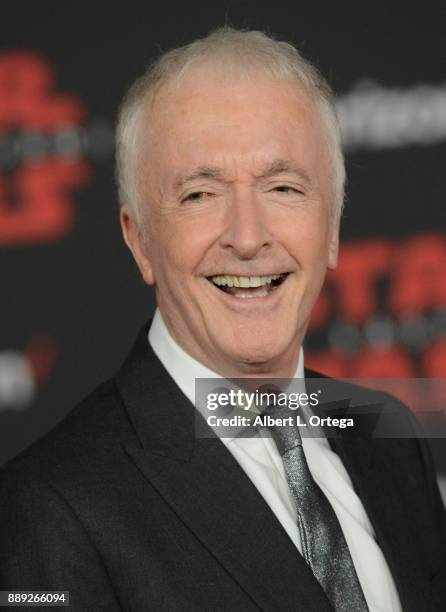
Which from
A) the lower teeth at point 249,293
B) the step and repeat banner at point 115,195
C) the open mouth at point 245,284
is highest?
the step and repeat banner at point 115,195

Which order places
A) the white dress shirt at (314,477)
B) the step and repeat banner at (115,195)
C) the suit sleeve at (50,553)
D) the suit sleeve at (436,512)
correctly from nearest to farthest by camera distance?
1. the suit sleeve at (50,553)
2. the white dress shirt at (314,477)
3. the suit sleeve at (436,512)
4. the step and repeat banner at (115,195)

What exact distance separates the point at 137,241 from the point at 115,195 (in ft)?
3.28

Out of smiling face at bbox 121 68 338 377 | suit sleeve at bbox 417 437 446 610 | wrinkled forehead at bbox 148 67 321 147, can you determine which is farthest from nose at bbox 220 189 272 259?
suit sleeve at bbox 417 437 446 610

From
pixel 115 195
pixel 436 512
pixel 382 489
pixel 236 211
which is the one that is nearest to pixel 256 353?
pixel 236 211

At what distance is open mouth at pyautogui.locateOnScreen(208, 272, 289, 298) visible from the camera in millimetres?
1571

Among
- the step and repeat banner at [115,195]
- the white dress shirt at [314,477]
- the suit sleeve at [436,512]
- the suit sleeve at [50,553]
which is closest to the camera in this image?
the suit sleeve at [50,553]

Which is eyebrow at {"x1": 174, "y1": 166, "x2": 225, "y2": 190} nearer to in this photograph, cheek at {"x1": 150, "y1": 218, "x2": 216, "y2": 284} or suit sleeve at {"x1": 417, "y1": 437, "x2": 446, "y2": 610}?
cheek at {"x1": 150, "y1": 218, "x2": 216, "y2": 284}

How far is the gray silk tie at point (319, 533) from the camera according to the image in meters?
1.46

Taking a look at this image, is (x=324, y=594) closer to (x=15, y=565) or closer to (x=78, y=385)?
(x=15, y=565)

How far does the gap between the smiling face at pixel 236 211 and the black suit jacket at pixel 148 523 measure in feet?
0.41

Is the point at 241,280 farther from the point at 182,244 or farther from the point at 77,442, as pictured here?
the point at 77,442

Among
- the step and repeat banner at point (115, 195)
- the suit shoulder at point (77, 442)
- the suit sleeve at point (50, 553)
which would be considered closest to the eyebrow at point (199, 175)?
the suit shoulder at point (77, 442)

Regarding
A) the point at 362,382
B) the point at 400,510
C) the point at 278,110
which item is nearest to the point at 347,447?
the point at 400,510

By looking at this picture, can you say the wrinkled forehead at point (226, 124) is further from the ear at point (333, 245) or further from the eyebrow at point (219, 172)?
the ear at point (333, 245)
